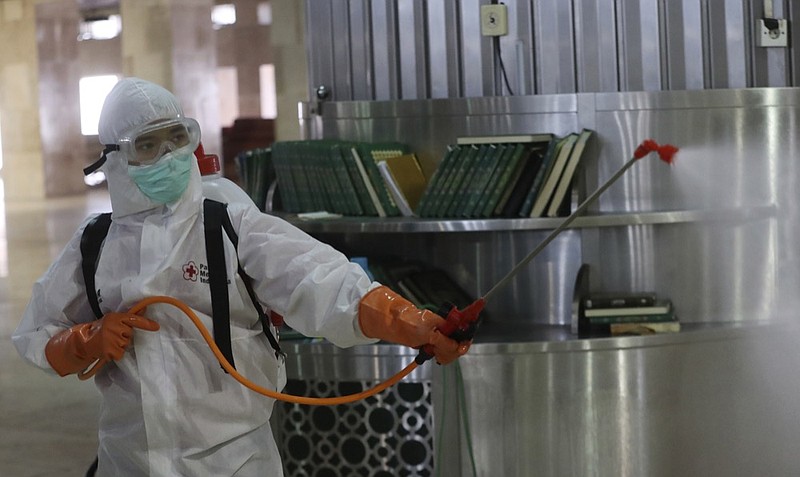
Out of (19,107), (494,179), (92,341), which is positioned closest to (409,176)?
(494,179)

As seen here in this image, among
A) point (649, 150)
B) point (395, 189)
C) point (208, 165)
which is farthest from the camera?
point (395, 189)

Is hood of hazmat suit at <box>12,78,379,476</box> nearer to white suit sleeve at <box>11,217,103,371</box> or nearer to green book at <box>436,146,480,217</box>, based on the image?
white suit sleeve at <box>11,217,103,371</box>

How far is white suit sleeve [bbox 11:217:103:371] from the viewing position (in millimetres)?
2693

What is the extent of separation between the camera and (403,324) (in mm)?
2408

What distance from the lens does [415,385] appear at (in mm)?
4230

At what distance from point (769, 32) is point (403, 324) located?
2.60 meters

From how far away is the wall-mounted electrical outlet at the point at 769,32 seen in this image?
448 cm

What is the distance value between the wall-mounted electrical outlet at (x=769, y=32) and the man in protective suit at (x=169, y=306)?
8.08ft

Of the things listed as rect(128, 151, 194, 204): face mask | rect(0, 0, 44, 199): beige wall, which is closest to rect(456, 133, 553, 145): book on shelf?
rect(128, 151, 194, 204): face mask

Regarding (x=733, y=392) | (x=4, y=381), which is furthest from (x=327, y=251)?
(x=4, y=381)

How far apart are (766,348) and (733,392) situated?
22 centimetres

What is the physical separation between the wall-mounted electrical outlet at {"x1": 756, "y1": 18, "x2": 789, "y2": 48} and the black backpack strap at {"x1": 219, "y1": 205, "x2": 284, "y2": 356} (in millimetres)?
2503

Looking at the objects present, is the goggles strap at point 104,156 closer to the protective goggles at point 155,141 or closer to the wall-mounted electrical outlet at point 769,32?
the protective goggles at point 155,141

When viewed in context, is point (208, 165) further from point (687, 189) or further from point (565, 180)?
point (687, 189)
